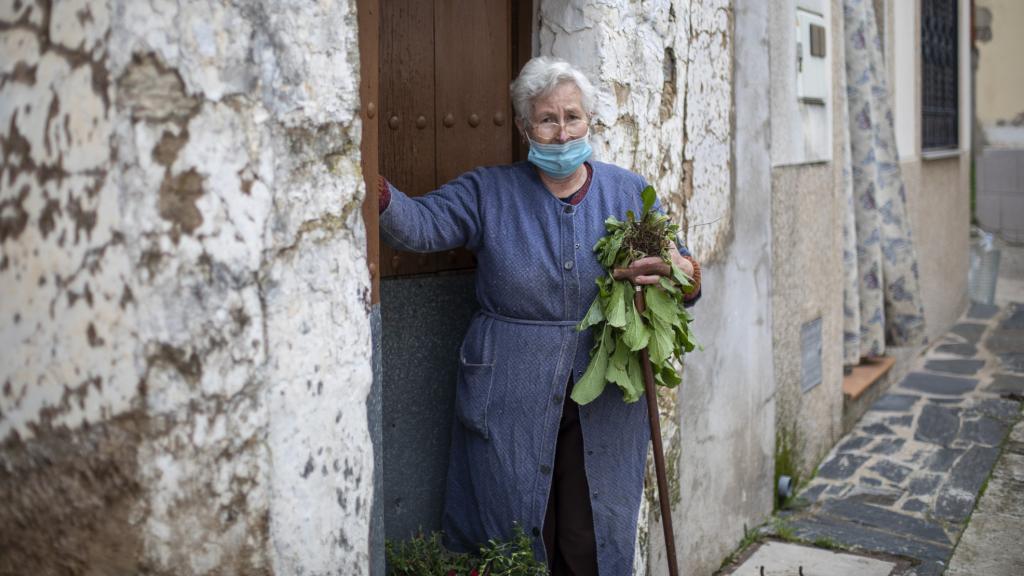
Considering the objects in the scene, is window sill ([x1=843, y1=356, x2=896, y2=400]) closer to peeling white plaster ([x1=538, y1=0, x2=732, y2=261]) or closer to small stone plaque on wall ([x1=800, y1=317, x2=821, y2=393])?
small stone plaque on wall ([x1=800, y1=317, x2=821, y2=393])

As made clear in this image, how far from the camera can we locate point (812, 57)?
5531 mm

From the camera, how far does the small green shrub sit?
10.1 ft

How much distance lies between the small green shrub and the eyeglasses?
1.08m

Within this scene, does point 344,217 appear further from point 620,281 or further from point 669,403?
point 669,403

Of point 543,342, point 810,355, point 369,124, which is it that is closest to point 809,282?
point 810,355

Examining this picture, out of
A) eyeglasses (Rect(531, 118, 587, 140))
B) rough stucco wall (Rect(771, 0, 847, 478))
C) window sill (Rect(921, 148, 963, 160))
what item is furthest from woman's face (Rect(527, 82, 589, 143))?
window sill (Rect(921, 148, 963, 160))

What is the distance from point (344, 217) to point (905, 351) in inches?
247

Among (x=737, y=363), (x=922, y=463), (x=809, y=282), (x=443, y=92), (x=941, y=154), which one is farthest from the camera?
(x=941, y=154)

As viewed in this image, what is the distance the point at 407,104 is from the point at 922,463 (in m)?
3.96

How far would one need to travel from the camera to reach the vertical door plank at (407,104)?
3145mm

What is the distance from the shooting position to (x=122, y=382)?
2.06 meters

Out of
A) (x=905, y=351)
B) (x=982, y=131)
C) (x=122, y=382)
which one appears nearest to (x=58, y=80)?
(x=122, y=382)

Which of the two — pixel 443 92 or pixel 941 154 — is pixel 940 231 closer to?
pixel 941 154

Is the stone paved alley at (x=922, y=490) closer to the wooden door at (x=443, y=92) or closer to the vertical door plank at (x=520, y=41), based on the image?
the vertical door plank at (x=520, y=41)
